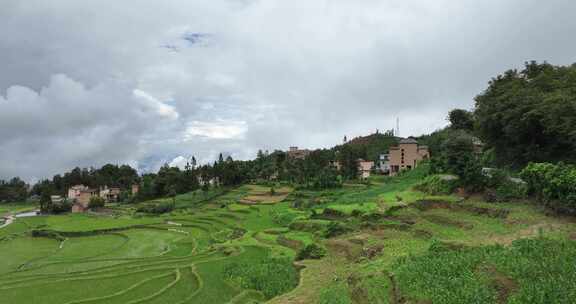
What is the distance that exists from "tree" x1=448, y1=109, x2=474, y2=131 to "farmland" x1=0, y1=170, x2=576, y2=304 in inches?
1221

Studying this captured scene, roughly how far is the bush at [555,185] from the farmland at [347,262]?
63cm

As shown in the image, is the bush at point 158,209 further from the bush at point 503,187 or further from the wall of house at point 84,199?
the bush at point 503,187

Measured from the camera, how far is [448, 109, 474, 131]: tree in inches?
1918

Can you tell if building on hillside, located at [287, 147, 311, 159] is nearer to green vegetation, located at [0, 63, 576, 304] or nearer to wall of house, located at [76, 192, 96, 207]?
wall of house, located at [76, 192, 96, 207]

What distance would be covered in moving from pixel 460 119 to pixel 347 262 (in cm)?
4370

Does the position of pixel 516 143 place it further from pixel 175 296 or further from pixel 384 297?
pixel 175 296

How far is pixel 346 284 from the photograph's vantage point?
10.6m

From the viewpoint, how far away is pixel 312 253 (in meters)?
16.4

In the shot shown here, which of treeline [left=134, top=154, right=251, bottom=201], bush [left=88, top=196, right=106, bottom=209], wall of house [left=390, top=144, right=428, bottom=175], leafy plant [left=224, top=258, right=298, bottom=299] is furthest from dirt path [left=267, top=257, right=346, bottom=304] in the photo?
bush [left=88, top=196, right=106, bottom=209]

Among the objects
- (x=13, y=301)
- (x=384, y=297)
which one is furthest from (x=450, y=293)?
(x=13, y=301)

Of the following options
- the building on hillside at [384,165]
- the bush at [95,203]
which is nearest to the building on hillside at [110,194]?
the bush at [95,203]

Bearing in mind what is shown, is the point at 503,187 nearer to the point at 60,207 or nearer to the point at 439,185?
the point at 439,185

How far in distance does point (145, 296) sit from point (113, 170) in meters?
118

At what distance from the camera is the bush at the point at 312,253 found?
16.3m
